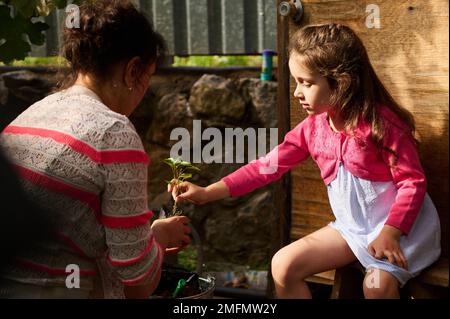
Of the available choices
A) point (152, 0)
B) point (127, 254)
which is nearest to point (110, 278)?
Answer: point (127, 254)

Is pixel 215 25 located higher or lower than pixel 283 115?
higher

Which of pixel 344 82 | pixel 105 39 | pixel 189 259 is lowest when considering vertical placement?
pixel 189 259

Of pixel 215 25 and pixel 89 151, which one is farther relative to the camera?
pixel 215 25

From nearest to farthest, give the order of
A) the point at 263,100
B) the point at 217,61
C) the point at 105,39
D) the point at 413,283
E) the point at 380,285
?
the point at 105,39 → the point at 380,285 → the point at 413,283 → the point at 263,100 → the point at 217,61

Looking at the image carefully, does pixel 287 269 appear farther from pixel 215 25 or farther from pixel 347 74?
pixel 215 25

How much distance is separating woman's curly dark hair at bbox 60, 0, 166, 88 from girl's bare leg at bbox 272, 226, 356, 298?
881 mm

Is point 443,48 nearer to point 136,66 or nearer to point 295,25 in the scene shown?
point 295,25

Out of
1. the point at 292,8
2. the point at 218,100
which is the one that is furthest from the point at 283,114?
the point at 218,100

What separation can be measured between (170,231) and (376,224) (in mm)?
733

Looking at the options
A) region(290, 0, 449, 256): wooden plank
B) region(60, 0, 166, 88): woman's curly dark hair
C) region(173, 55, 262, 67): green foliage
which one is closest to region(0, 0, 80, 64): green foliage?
region(60, 0, 166, 88): woman's curly dark hair

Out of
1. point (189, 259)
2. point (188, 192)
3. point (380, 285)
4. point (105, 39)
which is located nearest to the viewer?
point (105, 39)

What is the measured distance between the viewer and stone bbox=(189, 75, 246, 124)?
4.49 meters

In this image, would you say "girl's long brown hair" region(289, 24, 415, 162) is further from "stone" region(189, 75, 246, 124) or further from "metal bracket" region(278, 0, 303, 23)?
"stone" region(189, 75, 246, 124)

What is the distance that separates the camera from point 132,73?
98.3 inches
